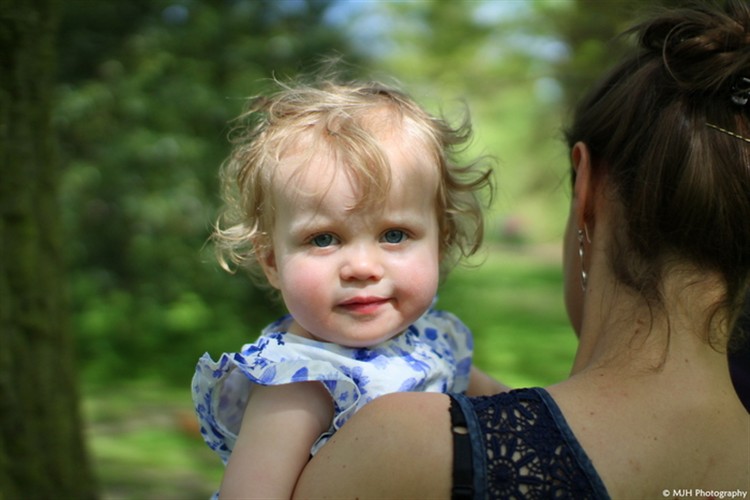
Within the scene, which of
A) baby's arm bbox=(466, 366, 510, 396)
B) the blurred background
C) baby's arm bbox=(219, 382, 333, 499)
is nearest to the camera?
baby's arm bbox=(219, 382, 333, 499)

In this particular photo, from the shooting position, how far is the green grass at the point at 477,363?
17.7ft

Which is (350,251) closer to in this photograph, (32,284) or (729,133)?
(729,133)

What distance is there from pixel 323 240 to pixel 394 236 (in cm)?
14

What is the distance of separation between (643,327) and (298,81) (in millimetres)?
904

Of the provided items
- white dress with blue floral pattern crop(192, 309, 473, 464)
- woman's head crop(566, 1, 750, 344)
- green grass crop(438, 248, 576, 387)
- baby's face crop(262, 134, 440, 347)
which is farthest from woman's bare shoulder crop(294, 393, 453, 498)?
green grass crop(438, 248, 576, 387)

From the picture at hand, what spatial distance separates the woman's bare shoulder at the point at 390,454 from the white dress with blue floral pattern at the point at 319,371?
0.12 meters

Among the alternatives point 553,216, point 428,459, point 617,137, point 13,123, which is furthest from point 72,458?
point 553,216

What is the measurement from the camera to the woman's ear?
5.69 ft

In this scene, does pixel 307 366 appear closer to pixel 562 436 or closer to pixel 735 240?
pixel 562 436

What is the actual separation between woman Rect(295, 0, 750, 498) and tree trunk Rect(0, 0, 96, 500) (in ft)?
5.54

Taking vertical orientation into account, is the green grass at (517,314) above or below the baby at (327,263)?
below

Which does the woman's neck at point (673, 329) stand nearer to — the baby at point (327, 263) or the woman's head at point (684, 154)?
the woman's head at point (684, 154)

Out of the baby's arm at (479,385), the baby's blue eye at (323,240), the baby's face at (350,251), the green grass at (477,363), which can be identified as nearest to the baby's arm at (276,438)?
the baby's face at (350,251)

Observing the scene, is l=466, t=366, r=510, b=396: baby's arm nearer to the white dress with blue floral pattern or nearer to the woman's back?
the white dress with blue floral pattern
